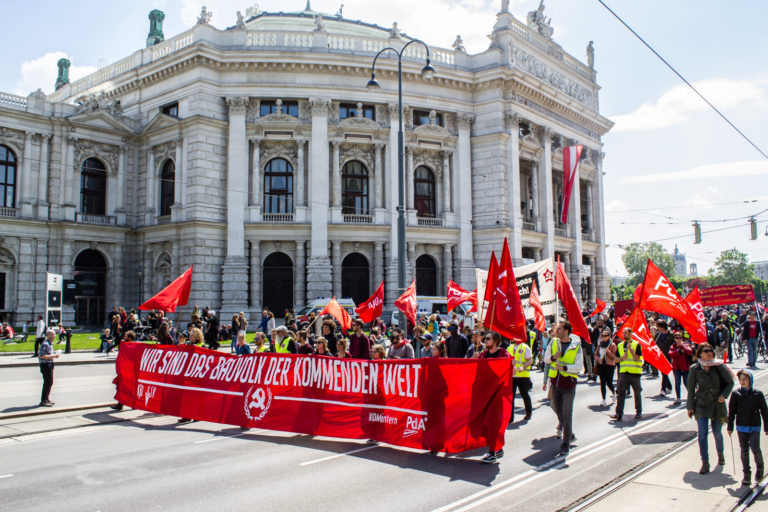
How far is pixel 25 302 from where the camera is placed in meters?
33.4

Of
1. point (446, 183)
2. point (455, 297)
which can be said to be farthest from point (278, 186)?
point (455, 297)

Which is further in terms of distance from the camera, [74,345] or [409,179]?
[409,179]

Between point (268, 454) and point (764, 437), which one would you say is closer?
point (268, 454)

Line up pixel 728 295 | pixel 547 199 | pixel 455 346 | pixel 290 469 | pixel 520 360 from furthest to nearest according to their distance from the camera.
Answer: pixel 547 199 < pixel 728 295 < pixel 455 346 < pixel 520 360 < pixel 290 469

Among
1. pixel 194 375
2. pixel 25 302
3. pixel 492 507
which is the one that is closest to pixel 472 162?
pixel 25 302

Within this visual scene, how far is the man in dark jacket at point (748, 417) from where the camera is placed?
7812mm

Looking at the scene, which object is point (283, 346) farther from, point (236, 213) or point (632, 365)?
point (236, 213)

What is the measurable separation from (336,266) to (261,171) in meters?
6.94

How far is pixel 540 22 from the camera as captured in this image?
44688mm

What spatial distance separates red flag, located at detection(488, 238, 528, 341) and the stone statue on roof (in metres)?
38.8

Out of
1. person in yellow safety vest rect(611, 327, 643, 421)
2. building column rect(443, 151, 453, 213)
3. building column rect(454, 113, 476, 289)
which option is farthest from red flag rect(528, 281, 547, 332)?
building column rect(443, 151, 453, 213)

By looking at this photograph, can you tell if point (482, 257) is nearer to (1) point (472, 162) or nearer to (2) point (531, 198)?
(1) point (472, 162)

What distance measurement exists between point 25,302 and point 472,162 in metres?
26.8

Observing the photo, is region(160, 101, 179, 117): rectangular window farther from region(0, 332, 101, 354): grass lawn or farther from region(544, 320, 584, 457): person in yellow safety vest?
region(544, 320, 584, 457): person in yellow safety vest
